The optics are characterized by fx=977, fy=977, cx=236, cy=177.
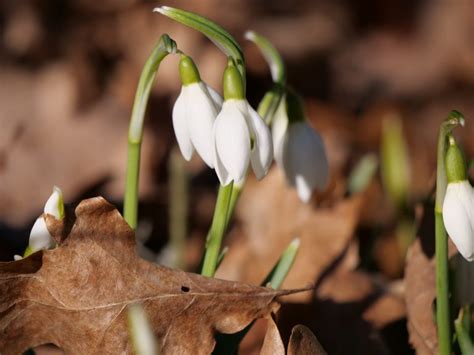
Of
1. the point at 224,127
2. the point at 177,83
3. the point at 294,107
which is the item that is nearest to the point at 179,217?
the point at 294,107

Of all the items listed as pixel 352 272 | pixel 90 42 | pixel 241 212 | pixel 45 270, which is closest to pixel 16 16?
pixel 90 42

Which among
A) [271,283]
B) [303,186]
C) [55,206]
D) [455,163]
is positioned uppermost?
[455,163]

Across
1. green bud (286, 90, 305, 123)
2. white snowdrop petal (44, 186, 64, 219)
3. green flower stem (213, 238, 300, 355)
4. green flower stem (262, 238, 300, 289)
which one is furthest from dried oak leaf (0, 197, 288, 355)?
green bud (286, 90, 305, 123)

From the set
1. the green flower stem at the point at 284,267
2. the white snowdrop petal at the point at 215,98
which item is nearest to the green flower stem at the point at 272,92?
the white snowdrop petal at the point at 215,98

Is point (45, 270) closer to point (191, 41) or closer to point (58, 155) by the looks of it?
point (58, 155)

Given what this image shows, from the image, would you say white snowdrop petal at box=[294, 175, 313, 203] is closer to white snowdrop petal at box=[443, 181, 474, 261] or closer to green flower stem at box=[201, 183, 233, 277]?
green flower stem at box=[201, 183, 233, 277]

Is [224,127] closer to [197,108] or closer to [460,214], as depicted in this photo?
[197,108]
